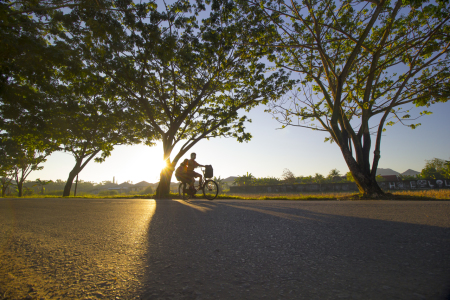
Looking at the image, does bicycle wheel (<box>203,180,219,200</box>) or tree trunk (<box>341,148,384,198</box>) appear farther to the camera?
tree trunk (<box>341,148,384,198</box>)

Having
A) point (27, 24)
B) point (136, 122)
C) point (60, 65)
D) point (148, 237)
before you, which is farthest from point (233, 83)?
point (148, 237)

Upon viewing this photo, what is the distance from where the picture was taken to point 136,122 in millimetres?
16656

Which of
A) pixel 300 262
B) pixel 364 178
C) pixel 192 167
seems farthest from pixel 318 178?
pixel 300 262

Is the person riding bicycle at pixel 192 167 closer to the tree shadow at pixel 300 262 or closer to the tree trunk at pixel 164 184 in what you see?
the tree trunk at pixel 164 184

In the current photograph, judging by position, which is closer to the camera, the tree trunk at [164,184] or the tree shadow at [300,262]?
the tree shadow at [300,262]

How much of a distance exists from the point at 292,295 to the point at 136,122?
16.8 meters

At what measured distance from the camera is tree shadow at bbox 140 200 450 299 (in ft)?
4.84

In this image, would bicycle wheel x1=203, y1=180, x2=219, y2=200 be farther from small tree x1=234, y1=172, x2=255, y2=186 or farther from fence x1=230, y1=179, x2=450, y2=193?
small tree x1=234, y1=172, x2=255, y2=186

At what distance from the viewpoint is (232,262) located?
203 cm

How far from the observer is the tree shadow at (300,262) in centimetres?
148

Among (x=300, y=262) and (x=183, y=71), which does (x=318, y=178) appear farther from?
(x=300, y=262)

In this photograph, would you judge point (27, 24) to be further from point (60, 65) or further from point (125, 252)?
point (125, 252)

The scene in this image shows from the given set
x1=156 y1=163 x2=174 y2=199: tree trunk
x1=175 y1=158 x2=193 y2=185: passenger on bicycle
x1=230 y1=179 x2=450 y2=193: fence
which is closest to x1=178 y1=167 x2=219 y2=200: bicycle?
x1=175 y1=158 x2=193 y2=185: passenger on bicycle


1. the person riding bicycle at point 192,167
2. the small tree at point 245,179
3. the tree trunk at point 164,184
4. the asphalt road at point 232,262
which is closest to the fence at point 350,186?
the small tree at point 245,179
